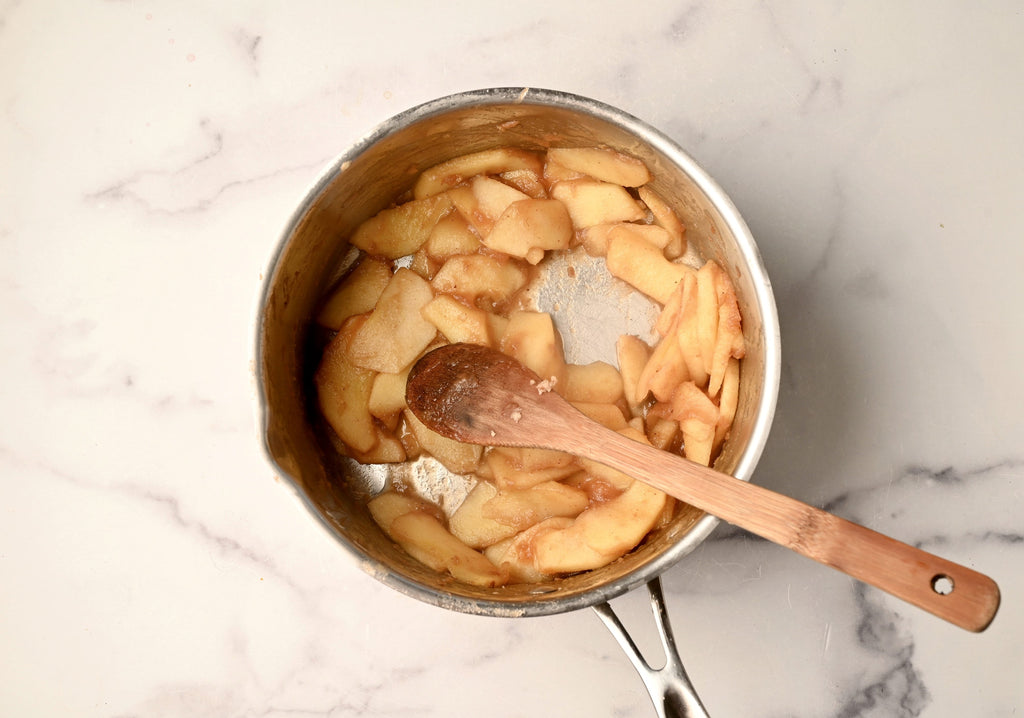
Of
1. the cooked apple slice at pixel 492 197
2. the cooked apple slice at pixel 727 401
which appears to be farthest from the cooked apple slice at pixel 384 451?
the cooked apple slice at pixel 727 401

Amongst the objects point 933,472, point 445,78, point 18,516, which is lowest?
point 18,516

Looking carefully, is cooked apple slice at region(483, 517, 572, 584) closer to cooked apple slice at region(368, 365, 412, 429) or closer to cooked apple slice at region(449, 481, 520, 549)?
cooked apple slice at region(449, 481, 520, 549)

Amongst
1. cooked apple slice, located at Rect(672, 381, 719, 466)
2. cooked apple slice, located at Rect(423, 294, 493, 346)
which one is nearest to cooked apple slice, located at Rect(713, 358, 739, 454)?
cooked apple slice, located at Rect(672, 381, 719, 466)

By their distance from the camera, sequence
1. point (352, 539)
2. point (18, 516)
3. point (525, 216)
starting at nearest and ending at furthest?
point (352, 539)
point (525, 216)
point (18, 516)

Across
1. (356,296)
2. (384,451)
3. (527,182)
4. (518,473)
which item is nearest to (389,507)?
(384,451)

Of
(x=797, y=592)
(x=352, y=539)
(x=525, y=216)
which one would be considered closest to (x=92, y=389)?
(x=352, y=539)

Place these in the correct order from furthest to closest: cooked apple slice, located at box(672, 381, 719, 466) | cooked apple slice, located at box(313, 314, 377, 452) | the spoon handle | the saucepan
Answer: cooked apple slice, located at box(313, 314, 377, 452) < cooked apple slice, located at box(672, 381, 719, 466) < the saucepan < the spoon handle

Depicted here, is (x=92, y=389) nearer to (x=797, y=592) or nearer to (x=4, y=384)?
(x=4, y=384)

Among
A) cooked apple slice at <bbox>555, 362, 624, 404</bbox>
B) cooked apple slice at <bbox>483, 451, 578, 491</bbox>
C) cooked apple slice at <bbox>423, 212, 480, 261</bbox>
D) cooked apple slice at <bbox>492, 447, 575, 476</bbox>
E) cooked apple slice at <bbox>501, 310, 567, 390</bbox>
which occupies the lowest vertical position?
cooked apple slice at <bbox>483, 451, 578, 491</bbox>
